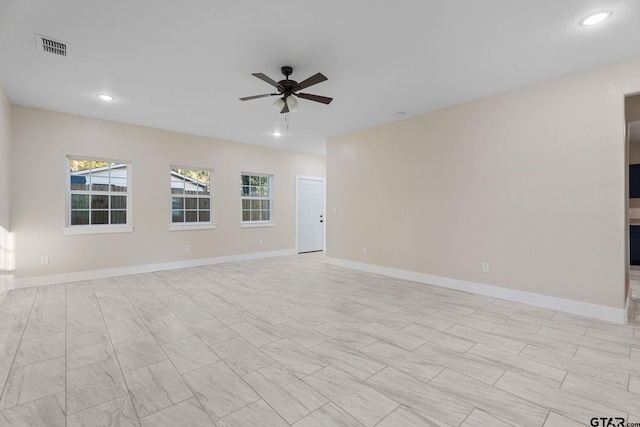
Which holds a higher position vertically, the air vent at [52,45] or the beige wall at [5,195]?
the air vent at [52,45]

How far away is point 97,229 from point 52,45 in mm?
3110

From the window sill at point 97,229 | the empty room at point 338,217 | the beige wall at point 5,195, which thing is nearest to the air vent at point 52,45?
the empty room at point 338,217

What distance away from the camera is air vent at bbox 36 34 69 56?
262 cm

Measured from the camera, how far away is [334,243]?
6.21m

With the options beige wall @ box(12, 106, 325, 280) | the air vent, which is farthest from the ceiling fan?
beige wall @ box(12, 106, 325, 280)

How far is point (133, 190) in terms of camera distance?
5.22 meters

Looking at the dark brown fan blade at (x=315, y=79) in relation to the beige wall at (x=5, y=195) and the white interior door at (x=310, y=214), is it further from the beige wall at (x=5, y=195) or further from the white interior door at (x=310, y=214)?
the white interior door at (x=310, y=214)

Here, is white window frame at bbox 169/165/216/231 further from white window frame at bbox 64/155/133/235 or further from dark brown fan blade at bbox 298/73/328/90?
dark brown fan blade at bbox 298/73/328/90

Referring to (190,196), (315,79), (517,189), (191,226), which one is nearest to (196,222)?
(191,226)

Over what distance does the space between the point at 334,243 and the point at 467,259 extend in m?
2.76

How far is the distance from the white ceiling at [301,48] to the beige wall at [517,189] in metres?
0.33

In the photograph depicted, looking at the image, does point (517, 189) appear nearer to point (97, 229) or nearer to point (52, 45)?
point (52, 45)

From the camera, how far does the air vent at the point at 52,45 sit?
103 inches

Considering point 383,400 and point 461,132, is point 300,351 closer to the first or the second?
point 383,400
